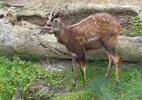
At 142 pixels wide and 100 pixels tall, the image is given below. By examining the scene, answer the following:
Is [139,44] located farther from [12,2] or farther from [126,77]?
[12,2]

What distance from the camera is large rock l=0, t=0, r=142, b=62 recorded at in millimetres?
7932

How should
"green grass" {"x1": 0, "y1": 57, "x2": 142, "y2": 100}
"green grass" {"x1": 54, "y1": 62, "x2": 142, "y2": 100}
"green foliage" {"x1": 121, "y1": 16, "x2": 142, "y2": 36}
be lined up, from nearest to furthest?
"green grass" {"x1": 54, "y1": 62, "x2": 142, "y2": 100}
"green grass" {"x1": 0, "y1": 57, "x2": 142, "y2": 100}
"green foliage" {"x1": 121, "y1": 16, "x2": 142, "y2": 36}

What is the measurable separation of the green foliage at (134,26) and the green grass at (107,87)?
101 cm

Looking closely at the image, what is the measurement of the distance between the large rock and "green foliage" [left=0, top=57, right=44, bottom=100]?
370 millimetres

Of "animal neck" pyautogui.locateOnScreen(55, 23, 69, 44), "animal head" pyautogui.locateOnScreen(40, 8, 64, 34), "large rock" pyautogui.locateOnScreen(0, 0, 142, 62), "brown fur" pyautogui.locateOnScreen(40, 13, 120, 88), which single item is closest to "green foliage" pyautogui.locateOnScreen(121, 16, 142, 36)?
"large rock" pyautogui.locateOnScreen(0, 0, 142, 62)

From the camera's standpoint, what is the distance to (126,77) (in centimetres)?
716

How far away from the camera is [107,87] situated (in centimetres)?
635

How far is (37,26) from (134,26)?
286cm

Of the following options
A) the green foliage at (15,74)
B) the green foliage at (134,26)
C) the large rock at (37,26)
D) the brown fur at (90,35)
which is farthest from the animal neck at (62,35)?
the green foliage at (134,26)

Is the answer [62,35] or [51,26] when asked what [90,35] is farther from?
[51,26]

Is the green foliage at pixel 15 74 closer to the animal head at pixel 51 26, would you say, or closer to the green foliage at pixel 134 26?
the animal head at pixel 51 26

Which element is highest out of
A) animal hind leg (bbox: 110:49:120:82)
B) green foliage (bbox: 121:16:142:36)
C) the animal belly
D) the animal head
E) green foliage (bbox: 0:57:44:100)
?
the animal head

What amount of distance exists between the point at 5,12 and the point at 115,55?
3.85m

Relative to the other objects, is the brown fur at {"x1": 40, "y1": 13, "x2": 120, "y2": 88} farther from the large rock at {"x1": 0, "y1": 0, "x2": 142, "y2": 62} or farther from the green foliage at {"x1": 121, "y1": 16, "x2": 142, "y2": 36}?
the green foliage at {"x1": 121, "y1": 16, "x2": 142, "y2": 36}
